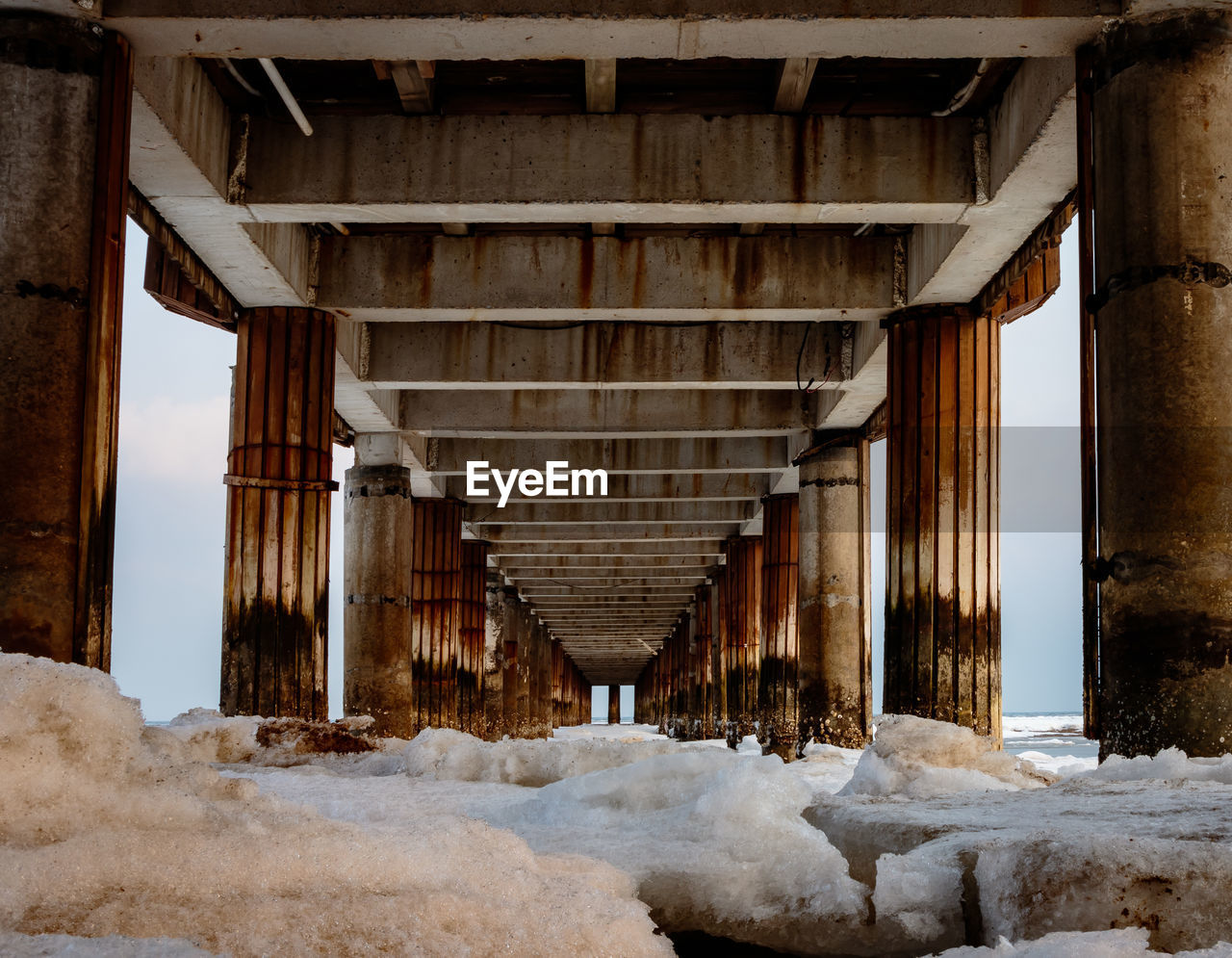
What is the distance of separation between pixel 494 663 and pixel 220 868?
3281cm

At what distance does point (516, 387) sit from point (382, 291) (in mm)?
3124

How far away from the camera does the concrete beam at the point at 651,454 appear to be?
22.2m

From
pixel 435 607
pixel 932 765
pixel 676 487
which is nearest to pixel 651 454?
pixel 676 487

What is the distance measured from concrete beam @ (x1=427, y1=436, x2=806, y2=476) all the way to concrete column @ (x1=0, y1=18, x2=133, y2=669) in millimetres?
13998

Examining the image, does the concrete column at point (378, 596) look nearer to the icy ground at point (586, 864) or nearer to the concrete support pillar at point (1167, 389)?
the concrete support pillar at point (1167, 389)

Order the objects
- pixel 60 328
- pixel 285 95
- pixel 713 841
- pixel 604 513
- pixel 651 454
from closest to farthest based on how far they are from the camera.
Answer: pixel 713 841 → pixel 60 328 → pixel 285 95 → pixel 651 454 → pixel 604 513

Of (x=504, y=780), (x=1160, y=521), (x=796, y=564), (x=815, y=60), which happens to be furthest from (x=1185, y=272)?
(x=796, y=564)

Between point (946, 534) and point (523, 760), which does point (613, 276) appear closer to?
point (946, 534)

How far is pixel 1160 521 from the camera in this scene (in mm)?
7531

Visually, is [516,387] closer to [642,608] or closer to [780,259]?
[780,259]

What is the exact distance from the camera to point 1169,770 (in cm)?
571

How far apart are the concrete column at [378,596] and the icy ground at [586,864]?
14.4 meters

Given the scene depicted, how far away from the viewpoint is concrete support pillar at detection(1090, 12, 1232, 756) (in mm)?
7363

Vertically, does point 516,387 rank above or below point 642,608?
above
